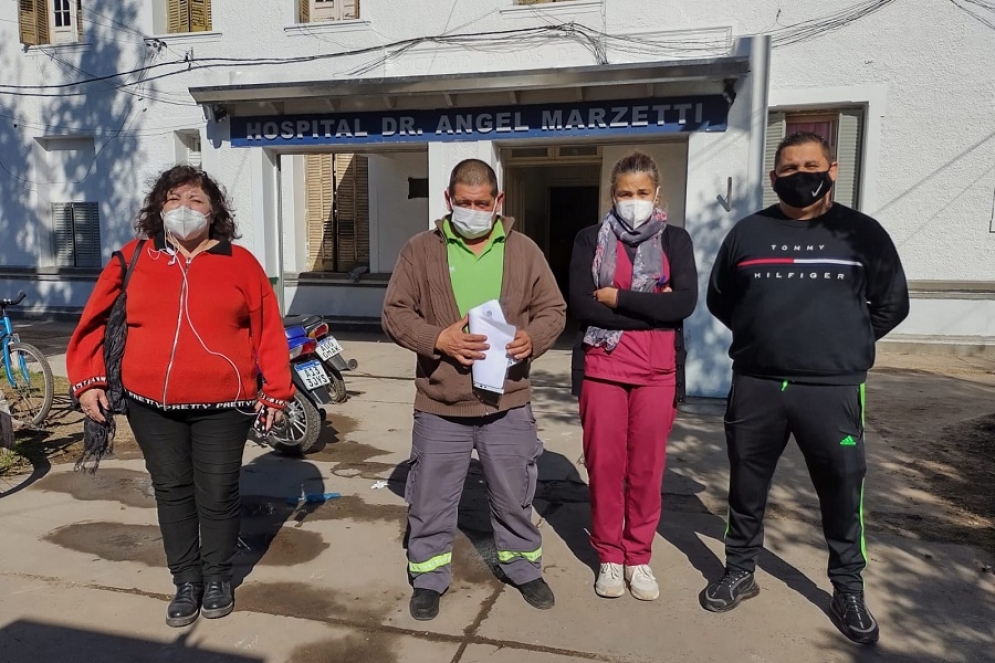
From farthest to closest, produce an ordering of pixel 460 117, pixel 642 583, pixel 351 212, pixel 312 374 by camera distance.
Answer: pixel 351 212 < pixel 460 117 < pixel 312 374 < pixel 642 583

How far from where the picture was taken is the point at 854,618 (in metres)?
3.02

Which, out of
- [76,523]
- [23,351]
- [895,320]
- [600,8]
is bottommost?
[76,523]

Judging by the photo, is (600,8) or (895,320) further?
(600,8)

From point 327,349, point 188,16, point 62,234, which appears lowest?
point 327,349

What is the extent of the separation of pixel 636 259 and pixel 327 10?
9879 mm

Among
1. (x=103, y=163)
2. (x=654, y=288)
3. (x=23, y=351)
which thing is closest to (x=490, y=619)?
(x=654, y=288)

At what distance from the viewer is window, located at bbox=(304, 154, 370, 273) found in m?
12.9

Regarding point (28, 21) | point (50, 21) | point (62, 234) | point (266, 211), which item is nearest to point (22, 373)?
point (266, 211)

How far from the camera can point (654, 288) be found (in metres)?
3.28

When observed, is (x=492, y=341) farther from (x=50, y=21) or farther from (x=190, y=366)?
(x=50, y=21)

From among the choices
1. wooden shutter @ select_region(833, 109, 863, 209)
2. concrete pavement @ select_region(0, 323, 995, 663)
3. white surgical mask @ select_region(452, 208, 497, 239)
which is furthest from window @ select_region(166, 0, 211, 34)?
white surgical mask @ select_region(452, 208, 497, 239)

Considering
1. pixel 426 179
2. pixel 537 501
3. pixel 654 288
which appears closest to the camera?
pixel 654 288

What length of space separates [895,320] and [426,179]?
399 inches

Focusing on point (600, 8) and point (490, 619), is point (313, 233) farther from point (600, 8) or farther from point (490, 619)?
point (490, 619)
